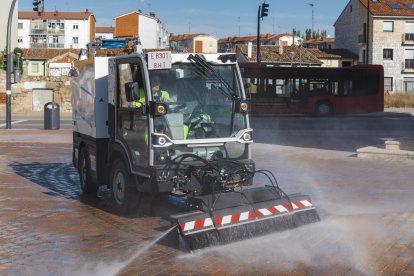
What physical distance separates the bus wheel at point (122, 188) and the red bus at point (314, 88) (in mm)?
30437

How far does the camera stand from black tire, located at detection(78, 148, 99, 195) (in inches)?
423

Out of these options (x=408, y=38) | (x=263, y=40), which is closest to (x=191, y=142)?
(x=408, y=38)

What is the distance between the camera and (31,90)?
43281 millimetres

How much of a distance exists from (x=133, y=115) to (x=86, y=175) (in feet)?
7.98

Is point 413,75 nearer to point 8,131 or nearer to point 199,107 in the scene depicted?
point 8,131

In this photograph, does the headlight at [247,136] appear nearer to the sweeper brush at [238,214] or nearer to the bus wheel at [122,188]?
the sweeper brush at [238,214]

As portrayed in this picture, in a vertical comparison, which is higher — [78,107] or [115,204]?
[78,107]

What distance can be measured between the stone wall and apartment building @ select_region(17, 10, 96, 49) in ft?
258

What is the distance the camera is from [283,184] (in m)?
12.1

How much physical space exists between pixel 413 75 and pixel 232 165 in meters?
73.2

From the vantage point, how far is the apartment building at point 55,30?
120750 mm

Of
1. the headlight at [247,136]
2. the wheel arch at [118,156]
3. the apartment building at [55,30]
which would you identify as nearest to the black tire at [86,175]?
the wheel arch at [118,156]

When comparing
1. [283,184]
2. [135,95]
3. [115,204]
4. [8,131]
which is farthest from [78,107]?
[8,131]

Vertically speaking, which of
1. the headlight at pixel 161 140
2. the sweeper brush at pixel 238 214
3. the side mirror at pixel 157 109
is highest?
the side mirror at pixel 157 109
